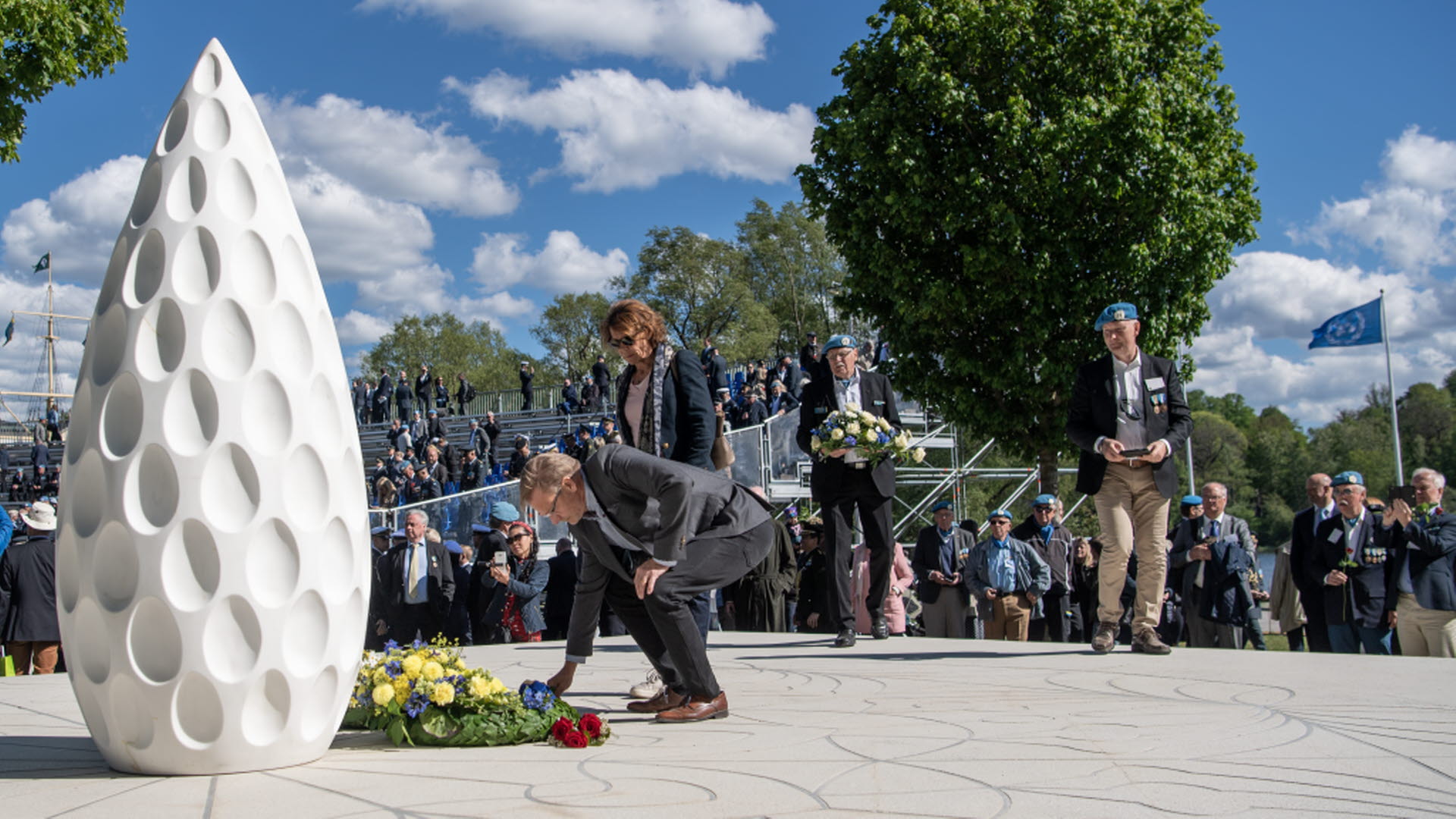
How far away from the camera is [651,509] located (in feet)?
14.5

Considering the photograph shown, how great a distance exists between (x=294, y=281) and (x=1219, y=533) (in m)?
8.85

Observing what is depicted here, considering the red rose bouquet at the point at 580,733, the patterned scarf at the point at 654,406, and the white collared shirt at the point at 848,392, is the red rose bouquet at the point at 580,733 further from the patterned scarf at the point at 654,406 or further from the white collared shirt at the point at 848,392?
the white collared shirt at the point at 848,392

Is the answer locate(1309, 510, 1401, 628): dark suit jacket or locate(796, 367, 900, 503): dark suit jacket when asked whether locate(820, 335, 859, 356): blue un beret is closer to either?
locate(796, 367, 900, 503): dark suit jacket

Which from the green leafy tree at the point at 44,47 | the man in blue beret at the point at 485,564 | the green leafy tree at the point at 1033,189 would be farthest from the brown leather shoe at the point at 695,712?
the green leafy tree at the point at 1033,189

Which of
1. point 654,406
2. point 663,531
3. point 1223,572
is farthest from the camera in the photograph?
point 1223,572

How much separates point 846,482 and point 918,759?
3.94m

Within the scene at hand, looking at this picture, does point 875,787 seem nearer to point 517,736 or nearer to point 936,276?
point 517,736

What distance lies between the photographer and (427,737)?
13.5 ft

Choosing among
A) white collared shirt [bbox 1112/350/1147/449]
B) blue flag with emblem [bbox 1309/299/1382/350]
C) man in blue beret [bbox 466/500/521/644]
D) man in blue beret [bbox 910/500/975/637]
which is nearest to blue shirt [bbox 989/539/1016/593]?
man in blue beret [bbox 910/500/975/637]

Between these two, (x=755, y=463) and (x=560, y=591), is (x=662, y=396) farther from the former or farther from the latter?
(x=755, y=463)

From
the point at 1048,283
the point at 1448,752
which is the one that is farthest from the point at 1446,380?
the point at 1448,752

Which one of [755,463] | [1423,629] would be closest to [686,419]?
[1423,629]

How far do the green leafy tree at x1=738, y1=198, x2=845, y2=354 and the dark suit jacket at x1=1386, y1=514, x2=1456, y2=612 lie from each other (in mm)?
54255

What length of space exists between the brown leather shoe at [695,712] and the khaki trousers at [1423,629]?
5.67 meters
